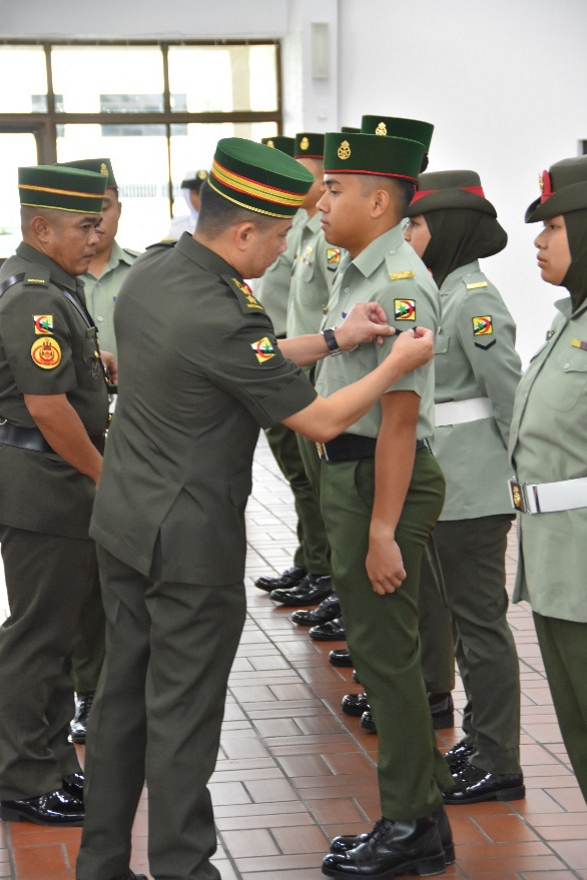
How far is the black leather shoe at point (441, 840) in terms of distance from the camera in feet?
10.4

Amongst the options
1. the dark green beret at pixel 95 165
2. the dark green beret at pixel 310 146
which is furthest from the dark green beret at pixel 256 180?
the dark green beret at pixel 310 146

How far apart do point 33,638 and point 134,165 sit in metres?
8.18

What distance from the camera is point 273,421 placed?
258 centimetres

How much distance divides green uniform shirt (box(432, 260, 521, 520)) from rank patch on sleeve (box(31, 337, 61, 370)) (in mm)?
1093

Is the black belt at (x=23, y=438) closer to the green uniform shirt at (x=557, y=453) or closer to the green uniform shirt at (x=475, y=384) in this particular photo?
the green uniform shirt at (x=475, y=384)

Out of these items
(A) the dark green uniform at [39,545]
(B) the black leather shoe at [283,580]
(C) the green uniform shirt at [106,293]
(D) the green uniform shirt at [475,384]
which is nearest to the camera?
(A) the dark green uniform at [39,545]

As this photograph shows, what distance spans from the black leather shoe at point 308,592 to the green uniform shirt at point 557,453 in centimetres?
285

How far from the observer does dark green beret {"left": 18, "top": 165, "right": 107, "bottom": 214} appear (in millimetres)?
3449

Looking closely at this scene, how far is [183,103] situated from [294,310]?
231 inches

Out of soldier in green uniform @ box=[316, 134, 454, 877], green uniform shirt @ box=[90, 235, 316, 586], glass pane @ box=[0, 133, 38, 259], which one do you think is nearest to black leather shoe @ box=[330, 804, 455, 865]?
soldier in green uniform @ box=[316, 134, 454, 877]

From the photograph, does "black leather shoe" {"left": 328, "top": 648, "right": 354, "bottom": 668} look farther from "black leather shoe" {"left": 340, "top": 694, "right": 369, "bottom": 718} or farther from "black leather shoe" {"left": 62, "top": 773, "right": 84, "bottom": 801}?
"black leather shoe" {"left": 62, "top": 773, "right": 84, "bottom": 801}

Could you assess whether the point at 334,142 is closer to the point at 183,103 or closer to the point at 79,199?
the point at 79,199

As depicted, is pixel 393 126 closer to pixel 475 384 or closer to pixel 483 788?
pixel 475 384

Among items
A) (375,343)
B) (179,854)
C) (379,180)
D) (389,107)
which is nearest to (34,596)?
(179,854)
